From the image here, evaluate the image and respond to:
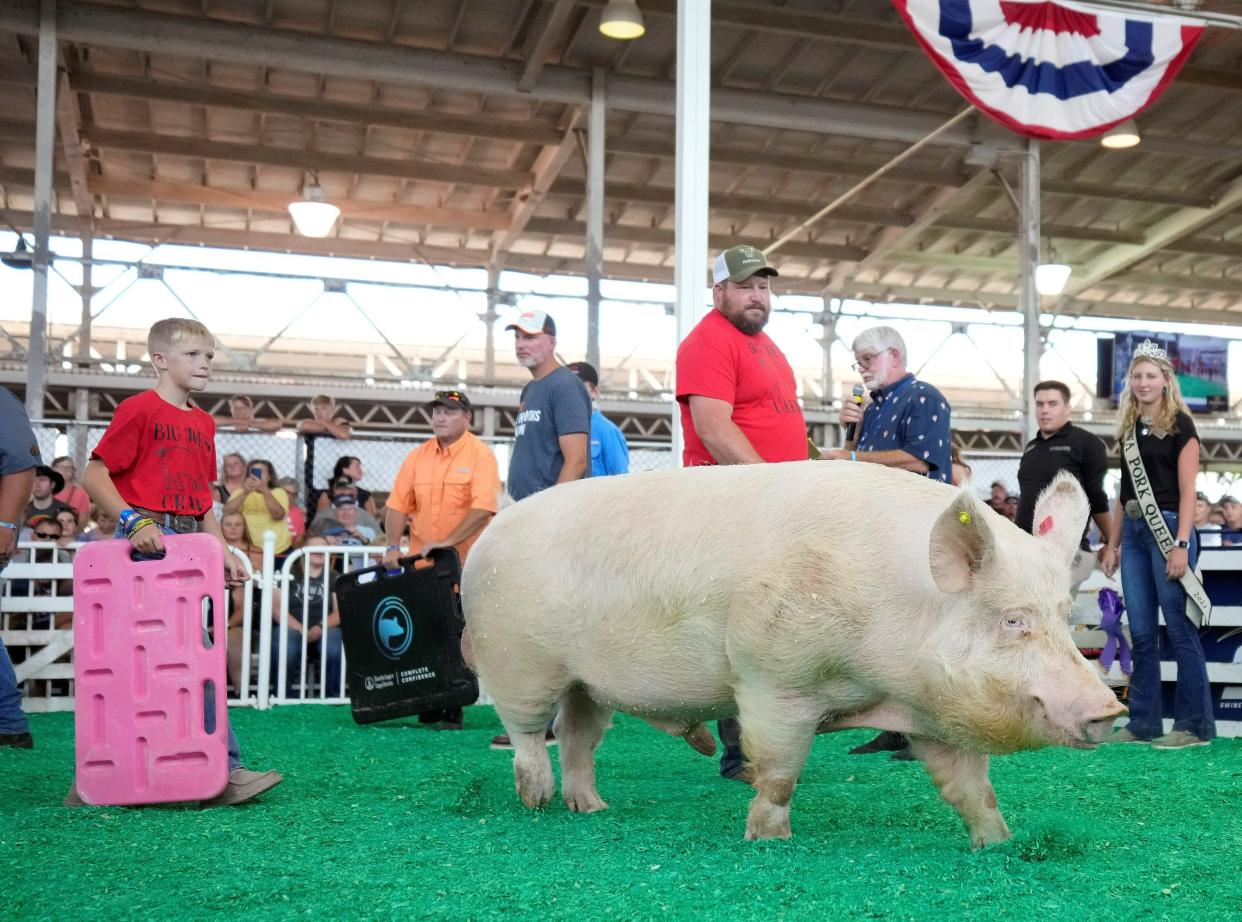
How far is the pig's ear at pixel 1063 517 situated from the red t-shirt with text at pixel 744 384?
1.10m

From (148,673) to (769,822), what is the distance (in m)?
2.09

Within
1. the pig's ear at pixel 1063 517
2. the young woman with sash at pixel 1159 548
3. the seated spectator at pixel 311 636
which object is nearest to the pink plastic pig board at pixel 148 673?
the pig's ear at pixel 1063 517

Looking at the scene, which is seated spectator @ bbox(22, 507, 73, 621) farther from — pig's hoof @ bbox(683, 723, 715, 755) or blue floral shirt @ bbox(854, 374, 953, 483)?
blue floral shirt @ bbox(854, 374, 953, 483)

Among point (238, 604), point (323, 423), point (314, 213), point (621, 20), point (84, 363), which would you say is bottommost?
point (238, 604)

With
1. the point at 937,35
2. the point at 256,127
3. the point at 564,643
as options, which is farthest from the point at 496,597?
the point at 256,127

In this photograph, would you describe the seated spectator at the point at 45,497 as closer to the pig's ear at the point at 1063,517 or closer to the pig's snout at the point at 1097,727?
the pig's ear at the point at 1063,517

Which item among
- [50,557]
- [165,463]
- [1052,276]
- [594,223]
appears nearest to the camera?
[165,463]

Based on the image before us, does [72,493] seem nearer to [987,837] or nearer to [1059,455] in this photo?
[1059,455]

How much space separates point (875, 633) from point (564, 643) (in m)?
1.02

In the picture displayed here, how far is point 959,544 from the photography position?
114 inches

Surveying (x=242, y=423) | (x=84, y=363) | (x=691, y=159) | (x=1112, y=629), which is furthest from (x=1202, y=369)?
(x=691, y=159)

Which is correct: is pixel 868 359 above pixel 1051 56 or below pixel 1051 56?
below

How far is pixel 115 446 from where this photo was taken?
162 inches

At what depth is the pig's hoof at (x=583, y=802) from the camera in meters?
3.97
